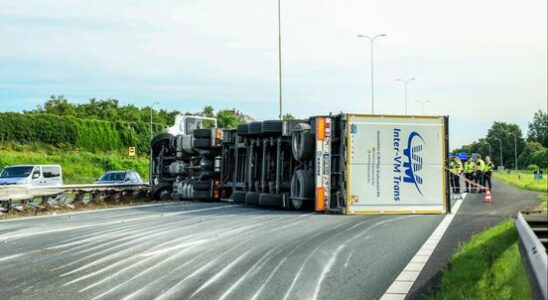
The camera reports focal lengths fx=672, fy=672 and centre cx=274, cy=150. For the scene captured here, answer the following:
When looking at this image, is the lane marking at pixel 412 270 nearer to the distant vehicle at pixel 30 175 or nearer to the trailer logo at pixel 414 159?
the trailer logo at pixel 414 159

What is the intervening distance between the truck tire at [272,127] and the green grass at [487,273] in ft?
31.8

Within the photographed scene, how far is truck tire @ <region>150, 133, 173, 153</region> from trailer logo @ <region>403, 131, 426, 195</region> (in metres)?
10.9

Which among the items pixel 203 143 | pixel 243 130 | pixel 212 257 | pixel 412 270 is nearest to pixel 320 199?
pixel 243 130

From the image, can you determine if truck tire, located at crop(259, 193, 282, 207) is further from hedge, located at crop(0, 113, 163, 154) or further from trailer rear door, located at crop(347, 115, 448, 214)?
hedge, located at crop(0, 113, 163, 154)

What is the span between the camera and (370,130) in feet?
53.7

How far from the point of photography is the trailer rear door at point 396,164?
52.9ft

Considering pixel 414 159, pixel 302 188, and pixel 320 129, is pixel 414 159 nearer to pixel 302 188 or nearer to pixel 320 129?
pixel 320 129

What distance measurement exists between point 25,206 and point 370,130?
9107 millimetres

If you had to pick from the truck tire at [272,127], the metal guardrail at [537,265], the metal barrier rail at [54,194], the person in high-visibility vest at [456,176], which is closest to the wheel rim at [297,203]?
the truck tire at [272,127]

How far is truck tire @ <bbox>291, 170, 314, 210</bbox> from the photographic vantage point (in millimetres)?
17031

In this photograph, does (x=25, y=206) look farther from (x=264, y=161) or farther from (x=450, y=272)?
(x=450, y=272)

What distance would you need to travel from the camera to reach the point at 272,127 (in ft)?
62.1

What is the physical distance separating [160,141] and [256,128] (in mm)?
6879

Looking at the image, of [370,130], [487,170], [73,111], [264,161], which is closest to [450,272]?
[370,130]
